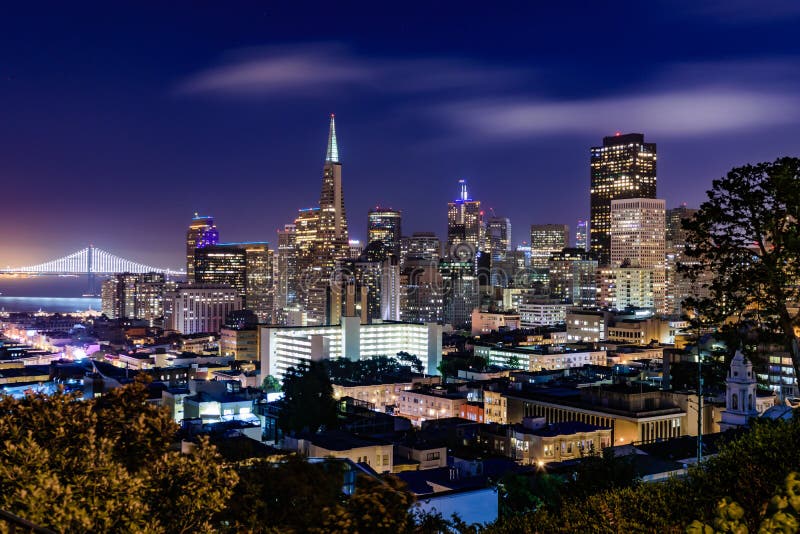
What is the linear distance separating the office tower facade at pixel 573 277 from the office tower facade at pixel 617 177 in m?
7.00

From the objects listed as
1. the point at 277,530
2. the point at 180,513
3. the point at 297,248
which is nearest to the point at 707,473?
the point at 277,530

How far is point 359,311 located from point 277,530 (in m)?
52.9

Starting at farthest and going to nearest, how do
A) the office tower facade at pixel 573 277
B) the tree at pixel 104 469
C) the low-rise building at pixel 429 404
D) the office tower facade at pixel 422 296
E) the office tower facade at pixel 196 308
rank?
the office tower facade at pixel 573 277
the office tower facade at pixel 422 296
the office tower facade at pixel 196 308
the low-rise building at pixel 429 404
the tree at pixel 104 469

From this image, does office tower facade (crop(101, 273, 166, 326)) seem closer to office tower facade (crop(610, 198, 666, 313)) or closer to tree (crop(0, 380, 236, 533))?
office tower facade (crop(610, 198, 666, 313))

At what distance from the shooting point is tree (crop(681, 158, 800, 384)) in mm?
7402

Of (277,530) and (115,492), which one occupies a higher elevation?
(115,492)

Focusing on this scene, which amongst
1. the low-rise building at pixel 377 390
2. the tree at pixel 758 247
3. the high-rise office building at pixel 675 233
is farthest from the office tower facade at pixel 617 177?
the tree at pixel 758 247

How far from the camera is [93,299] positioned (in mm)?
171625

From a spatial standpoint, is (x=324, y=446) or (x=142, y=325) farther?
(x=142, y=325)

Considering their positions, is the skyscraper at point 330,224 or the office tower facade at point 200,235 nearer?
the skyscraper at point 330,224

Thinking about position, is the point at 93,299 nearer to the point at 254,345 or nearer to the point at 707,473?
the point at 254,345

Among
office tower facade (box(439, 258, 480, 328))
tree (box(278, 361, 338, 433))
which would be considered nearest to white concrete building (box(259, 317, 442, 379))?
tree (box(278, 361, 338, 433))

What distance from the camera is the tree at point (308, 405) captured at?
24.8m

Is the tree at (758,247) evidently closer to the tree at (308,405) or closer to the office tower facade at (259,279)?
the tree at (308,405)
